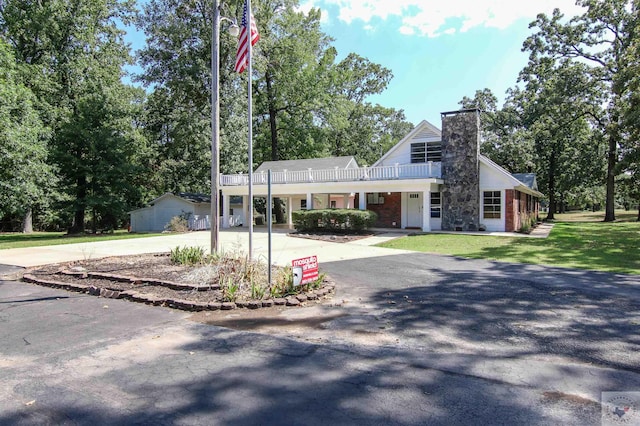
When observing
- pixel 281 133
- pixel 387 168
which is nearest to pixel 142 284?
pixel 387 168

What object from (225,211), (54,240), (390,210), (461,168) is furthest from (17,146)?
(461,168)

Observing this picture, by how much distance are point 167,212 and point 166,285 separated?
21906 millimetres

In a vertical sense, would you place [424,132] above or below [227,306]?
above

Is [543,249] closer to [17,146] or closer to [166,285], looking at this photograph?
[166,285]

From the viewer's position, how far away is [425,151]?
23422mm

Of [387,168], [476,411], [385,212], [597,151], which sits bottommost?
[476,411]

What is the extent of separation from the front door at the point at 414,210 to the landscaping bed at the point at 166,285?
15986mm

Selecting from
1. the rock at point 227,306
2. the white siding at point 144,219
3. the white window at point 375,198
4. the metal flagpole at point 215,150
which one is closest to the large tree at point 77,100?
the white siding at point 144,219

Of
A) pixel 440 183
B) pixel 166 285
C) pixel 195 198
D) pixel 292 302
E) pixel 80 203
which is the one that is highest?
pixel 440 183

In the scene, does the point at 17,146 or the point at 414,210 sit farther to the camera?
the point at 414,210

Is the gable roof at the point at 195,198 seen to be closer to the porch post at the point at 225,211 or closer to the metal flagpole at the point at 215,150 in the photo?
the porch post at the point at 225,211

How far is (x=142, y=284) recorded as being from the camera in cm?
774

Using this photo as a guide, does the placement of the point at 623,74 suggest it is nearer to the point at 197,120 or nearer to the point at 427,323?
the point at 427,323

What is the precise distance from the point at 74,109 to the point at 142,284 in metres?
26.0
